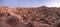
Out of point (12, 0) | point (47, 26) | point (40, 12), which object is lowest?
point (47, 26)

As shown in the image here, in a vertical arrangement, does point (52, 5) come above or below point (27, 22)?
above

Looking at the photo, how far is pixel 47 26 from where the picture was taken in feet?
4.54

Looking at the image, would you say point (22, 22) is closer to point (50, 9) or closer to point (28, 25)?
point (28, 25)

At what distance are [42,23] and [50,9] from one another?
350 millimetres

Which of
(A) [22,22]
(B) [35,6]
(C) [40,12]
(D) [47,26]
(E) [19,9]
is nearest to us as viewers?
(D) [47,26]

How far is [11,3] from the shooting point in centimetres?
194

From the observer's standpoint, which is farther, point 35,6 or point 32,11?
point 35,6

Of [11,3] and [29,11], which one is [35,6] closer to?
[29,11]

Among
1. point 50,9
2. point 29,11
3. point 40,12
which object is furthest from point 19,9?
point 50,9

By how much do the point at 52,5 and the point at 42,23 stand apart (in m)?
0.49

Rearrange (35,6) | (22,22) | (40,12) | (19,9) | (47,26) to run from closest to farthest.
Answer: (47,26) < (22,22) < (40,12) < (19,9) < (35,6)

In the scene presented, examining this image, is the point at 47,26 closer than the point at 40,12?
Yes

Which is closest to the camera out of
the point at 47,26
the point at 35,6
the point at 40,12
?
the point at 47,26

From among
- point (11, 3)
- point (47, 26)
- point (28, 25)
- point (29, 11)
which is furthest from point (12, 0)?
point (47, 26)
